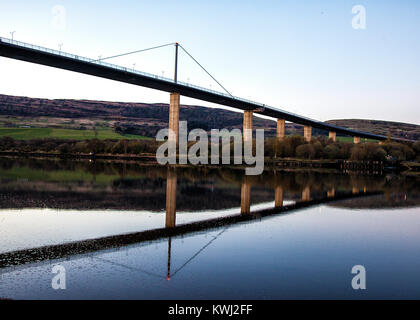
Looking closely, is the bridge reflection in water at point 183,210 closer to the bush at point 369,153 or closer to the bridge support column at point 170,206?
the bridge support column at point 170,206

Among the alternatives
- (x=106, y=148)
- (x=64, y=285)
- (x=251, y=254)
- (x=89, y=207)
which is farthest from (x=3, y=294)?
(x=106, y=148)

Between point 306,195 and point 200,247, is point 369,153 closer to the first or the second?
point 306,195

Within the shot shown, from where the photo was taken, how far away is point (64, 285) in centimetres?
912

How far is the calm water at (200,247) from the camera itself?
9.38 m

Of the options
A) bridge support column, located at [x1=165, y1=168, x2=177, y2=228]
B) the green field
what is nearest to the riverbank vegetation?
the green field

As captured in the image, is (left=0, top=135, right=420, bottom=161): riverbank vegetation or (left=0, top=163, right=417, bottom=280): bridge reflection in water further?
(left=0, top=135, right=420, bottom=161): riverbank vegetation

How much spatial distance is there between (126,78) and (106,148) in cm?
3864

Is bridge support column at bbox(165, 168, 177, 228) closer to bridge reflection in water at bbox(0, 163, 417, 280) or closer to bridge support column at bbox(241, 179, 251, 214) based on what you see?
bridge reflection in water at bbox(0, 163, 417, 280)

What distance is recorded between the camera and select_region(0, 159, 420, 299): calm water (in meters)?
9.38

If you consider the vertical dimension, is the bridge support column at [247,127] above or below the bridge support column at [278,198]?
above

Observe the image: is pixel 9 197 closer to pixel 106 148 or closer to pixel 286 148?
pixel 286 148

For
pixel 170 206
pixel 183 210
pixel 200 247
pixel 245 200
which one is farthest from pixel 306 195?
pixel 200 247

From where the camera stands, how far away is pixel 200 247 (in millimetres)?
13305

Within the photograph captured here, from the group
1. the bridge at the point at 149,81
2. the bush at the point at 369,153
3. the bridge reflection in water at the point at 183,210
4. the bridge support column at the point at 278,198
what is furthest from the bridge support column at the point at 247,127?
the bridge support column at the point at 278,198
